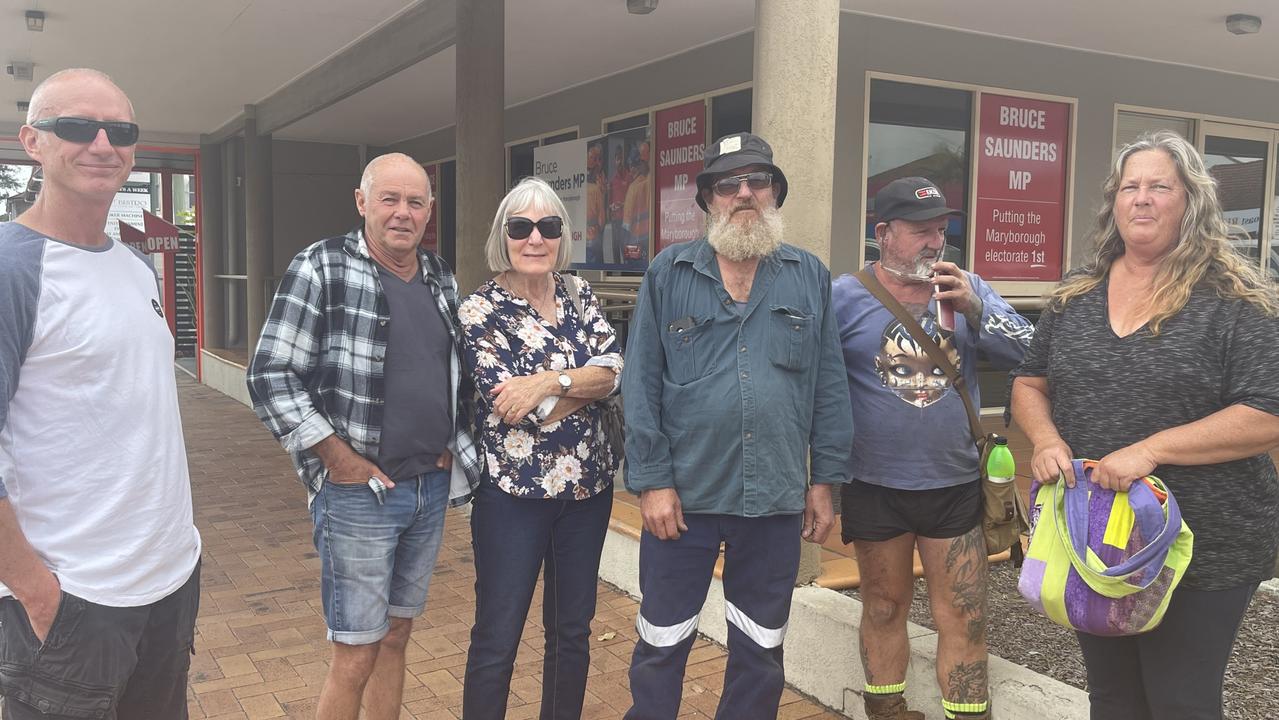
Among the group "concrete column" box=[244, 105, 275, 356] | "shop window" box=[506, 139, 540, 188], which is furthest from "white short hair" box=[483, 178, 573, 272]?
"concrete column" box=[244, 105, 275, 356]

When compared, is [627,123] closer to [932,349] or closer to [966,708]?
[932,349]

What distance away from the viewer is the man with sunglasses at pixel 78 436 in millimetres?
1761

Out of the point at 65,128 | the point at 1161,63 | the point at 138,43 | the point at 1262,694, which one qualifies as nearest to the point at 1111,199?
the point at 1262,694

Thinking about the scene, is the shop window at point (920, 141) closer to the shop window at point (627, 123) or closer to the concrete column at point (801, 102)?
the shop window at point (627, 123)

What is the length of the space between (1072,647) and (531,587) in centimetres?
215

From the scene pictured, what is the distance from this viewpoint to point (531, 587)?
8.95 feet

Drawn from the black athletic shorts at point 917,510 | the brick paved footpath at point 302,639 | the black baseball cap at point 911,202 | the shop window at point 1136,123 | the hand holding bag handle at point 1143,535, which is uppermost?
the shop window at point 1136,123

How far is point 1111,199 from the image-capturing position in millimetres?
2334

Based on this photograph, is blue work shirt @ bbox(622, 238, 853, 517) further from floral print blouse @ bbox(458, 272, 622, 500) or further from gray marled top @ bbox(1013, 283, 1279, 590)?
gray marled top @ bbox(1013, 283, 1279, 590)

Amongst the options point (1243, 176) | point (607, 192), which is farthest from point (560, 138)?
point (1243, 176)

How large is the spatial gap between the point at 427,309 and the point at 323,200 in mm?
13510

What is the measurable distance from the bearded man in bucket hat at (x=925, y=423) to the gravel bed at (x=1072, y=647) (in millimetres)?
694

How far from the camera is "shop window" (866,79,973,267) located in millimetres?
7754

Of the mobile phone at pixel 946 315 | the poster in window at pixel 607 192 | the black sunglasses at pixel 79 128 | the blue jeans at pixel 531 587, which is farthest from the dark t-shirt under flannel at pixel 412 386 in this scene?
the poster in window at pixel 607 192
